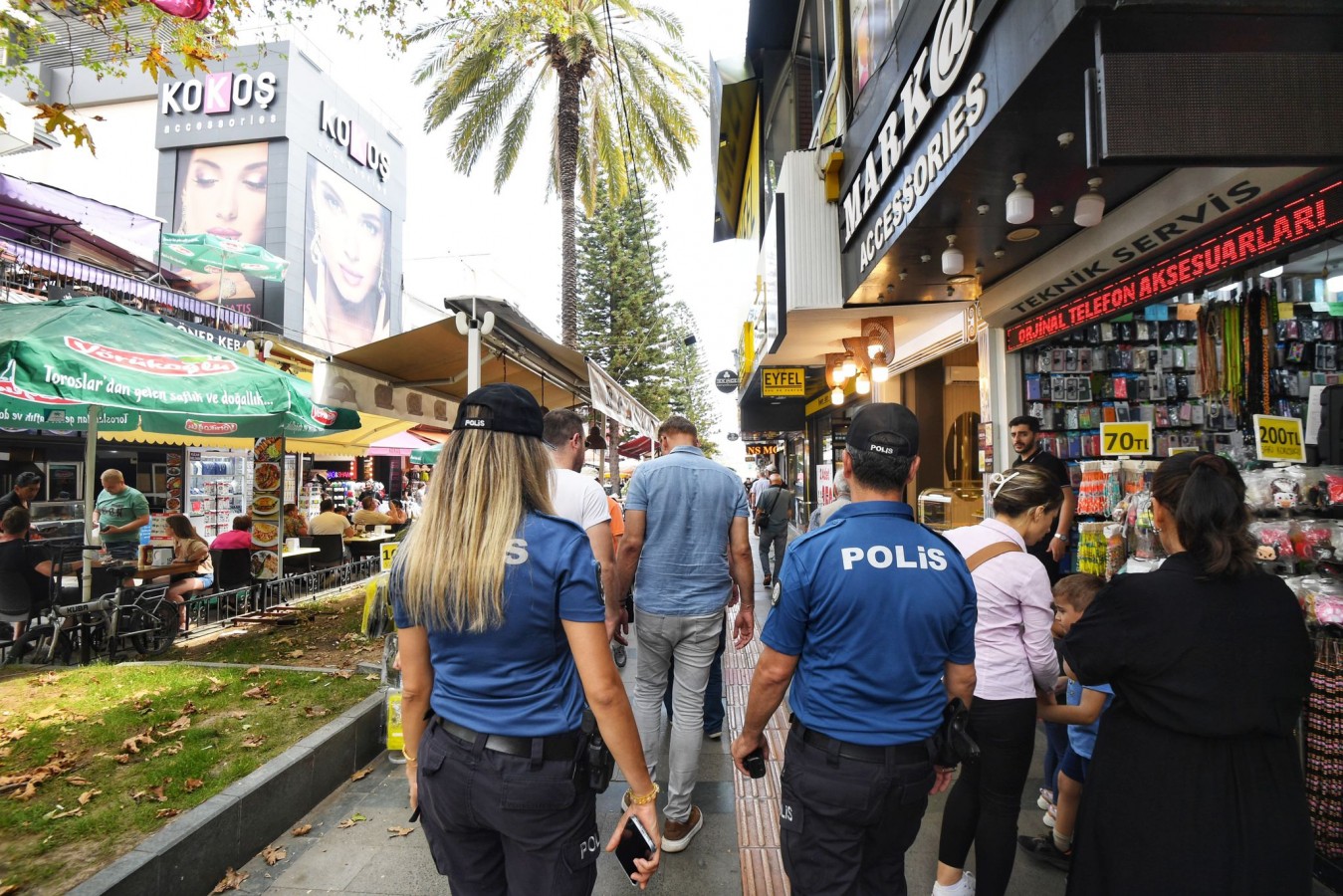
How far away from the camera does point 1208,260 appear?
4.23 metres

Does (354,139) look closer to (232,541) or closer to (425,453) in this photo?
(425,453)

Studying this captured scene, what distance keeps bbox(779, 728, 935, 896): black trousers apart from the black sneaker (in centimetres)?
172

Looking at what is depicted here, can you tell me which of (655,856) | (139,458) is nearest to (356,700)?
(655,856)

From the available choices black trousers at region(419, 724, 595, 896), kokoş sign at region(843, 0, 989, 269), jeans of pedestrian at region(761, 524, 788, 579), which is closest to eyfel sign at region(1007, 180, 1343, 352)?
kokoş sign at region(843, 0, 989, 269)

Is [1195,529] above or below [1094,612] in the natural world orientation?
above

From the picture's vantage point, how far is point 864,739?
2125 millimetres

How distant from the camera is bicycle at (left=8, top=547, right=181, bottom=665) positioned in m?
6.33

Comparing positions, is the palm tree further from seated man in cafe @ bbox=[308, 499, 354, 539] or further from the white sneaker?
the white sneaker

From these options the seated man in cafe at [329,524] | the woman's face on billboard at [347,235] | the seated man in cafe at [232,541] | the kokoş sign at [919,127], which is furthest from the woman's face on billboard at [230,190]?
the kokoş sign at [919,127]

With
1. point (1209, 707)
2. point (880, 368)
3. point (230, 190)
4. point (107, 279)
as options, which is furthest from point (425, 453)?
point (230, 190)

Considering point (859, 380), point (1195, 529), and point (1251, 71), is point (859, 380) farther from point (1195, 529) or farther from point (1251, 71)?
point (1195, 529)

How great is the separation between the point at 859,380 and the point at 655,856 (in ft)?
27.3

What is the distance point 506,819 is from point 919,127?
458 centimetres

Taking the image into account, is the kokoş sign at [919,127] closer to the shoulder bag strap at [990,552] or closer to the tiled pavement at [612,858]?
the shoulder bag strap at [990,552]
